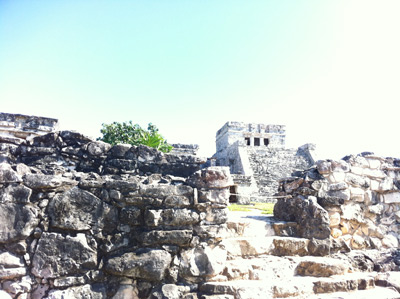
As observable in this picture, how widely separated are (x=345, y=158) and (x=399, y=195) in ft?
3.46

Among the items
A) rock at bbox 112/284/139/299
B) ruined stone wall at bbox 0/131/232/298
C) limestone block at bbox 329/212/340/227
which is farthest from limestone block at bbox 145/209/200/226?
limestone block at bbox 329/212/340/227

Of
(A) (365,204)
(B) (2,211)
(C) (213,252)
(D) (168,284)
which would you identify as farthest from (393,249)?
(B) (2,211)

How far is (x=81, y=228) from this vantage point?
2.49 m

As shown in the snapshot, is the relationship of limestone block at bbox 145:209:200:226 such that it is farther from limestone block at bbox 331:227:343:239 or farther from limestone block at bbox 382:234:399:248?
limestone block at bbox 382:234:399:248

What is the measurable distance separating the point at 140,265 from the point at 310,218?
219cm

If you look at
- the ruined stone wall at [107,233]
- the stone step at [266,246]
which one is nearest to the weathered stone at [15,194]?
the ruined stone wall at [107,233]

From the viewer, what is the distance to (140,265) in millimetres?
2486

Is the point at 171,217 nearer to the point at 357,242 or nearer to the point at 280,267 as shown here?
the point at 280,267

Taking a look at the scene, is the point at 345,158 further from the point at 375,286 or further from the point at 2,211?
the point at 2,211

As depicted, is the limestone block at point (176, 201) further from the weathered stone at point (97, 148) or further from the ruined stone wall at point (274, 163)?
the ruined stone wall at point (274, 163)

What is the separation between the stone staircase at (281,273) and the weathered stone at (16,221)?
163 cm

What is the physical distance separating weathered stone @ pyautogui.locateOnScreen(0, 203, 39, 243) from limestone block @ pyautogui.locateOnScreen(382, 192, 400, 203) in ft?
15.4

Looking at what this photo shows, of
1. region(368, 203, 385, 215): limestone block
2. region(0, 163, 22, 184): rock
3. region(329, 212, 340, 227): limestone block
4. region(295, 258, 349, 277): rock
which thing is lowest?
region(295, 258, 349, 277): rock

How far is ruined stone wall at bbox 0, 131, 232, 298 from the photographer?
92.9 inches
